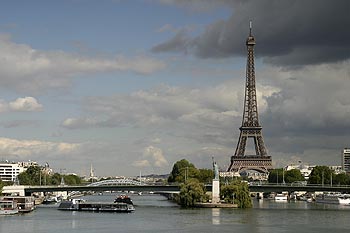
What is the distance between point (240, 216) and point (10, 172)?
130 metres

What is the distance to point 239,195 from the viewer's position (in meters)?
69.8

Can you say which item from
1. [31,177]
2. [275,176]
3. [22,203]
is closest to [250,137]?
[275,176]

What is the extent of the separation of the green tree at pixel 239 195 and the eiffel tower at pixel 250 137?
46508 millimetres

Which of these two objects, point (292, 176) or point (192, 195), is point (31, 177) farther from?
point (192, 195)

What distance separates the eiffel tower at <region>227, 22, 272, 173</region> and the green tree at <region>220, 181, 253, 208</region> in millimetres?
46508

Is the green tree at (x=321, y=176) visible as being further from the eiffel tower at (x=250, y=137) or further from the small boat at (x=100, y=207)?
the small boat at (x=100, y=207)

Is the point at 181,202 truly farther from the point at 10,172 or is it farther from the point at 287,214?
the point at 10,172

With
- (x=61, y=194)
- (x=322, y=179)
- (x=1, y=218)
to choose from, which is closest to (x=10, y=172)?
(x=61, y=194)

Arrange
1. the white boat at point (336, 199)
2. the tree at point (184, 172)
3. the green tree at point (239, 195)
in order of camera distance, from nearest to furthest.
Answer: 1. the green tree at point (239, 195)
2. the white boat at point (336, 199)
3. the tree at point (184, 172)

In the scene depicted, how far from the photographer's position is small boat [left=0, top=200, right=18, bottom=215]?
62.0m

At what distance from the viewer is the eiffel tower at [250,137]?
11769 centimetres

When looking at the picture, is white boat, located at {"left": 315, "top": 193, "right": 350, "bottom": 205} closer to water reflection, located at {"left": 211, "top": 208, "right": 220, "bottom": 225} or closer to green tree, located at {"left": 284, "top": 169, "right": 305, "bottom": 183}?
water reflection, located at {"left": 211, "top": 208, "right": 220, "bottom": 225}

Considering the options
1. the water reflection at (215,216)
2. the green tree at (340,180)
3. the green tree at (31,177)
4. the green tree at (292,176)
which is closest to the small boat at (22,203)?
the water reflection at (215,216)

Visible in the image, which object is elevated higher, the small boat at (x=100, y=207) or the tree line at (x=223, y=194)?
the tree line at (x=223, y=194)
